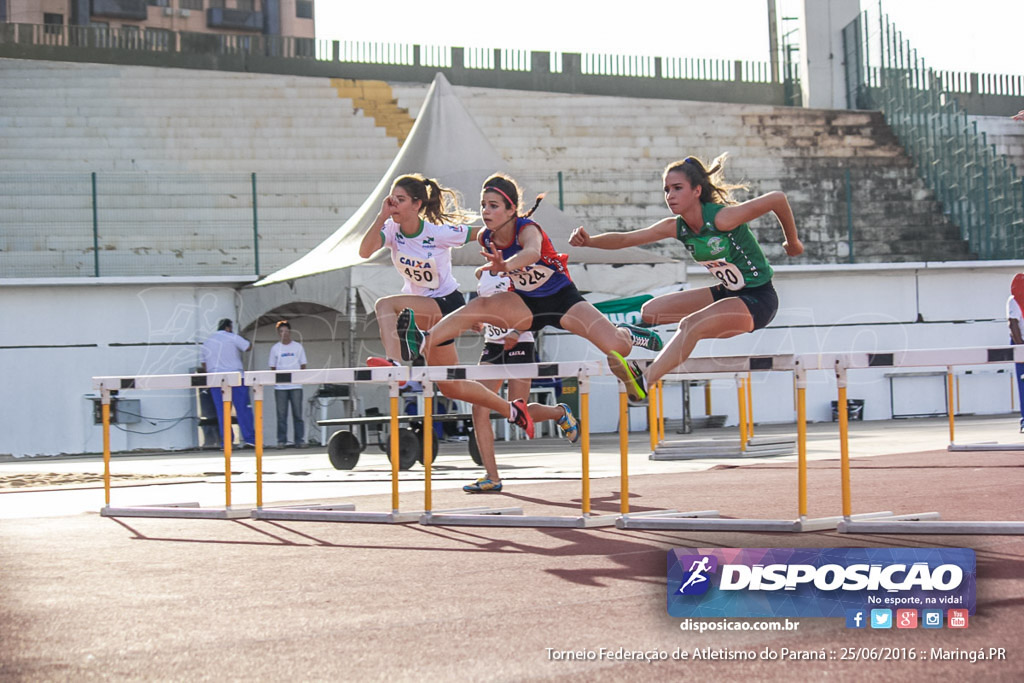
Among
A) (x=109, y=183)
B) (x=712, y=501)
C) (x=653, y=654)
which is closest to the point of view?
(x=653, y=654)

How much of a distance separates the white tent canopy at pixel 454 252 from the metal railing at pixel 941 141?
8181 millimetres

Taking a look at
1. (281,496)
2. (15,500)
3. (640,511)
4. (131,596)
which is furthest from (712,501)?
(15,500)

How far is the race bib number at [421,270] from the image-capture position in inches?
293

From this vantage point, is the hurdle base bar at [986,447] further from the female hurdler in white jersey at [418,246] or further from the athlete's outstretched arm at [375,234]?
the athlete's outstretched arm at [375,234]

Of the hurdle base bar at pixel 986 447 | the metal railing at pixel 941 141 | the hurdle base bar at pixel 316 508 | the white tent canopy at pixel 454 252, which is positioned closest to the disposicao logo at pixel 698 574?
the hurdle base bar at pixel 316 508

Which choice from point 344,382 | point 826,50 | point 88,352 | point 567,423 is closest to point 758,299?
point 567,423

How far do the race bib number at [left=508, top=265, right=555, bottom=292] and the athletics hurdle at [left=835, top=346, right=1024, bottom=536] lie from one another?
1.89 meters

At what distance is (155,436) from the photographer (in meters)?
17.2

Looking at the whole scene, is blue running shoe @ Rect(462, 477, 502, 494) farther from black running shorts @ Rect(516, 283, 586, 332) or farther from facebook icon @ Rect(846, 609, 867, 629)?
facebook icon @ Rect(846, 609, 867, 629)

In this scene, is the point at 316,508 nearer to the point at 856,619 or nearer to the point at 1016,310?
the point at 856,619

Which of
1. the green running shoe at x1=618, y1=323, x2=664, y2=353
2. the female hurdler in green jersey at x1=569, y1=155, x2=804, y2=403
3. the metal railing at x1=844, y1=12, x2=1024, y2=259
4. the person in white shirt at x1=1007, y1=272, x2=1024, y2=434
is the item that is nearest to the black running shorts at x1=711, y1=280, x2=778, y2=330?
the female hurdler in green jersey at x1=569, y1=155, x2=804, y2=403

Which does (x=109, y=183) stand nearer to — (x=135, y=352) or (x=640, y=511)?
(x=135, y=352)

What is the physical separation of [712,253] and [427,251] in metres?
2.07

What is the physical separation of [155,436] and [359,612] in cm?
1418
